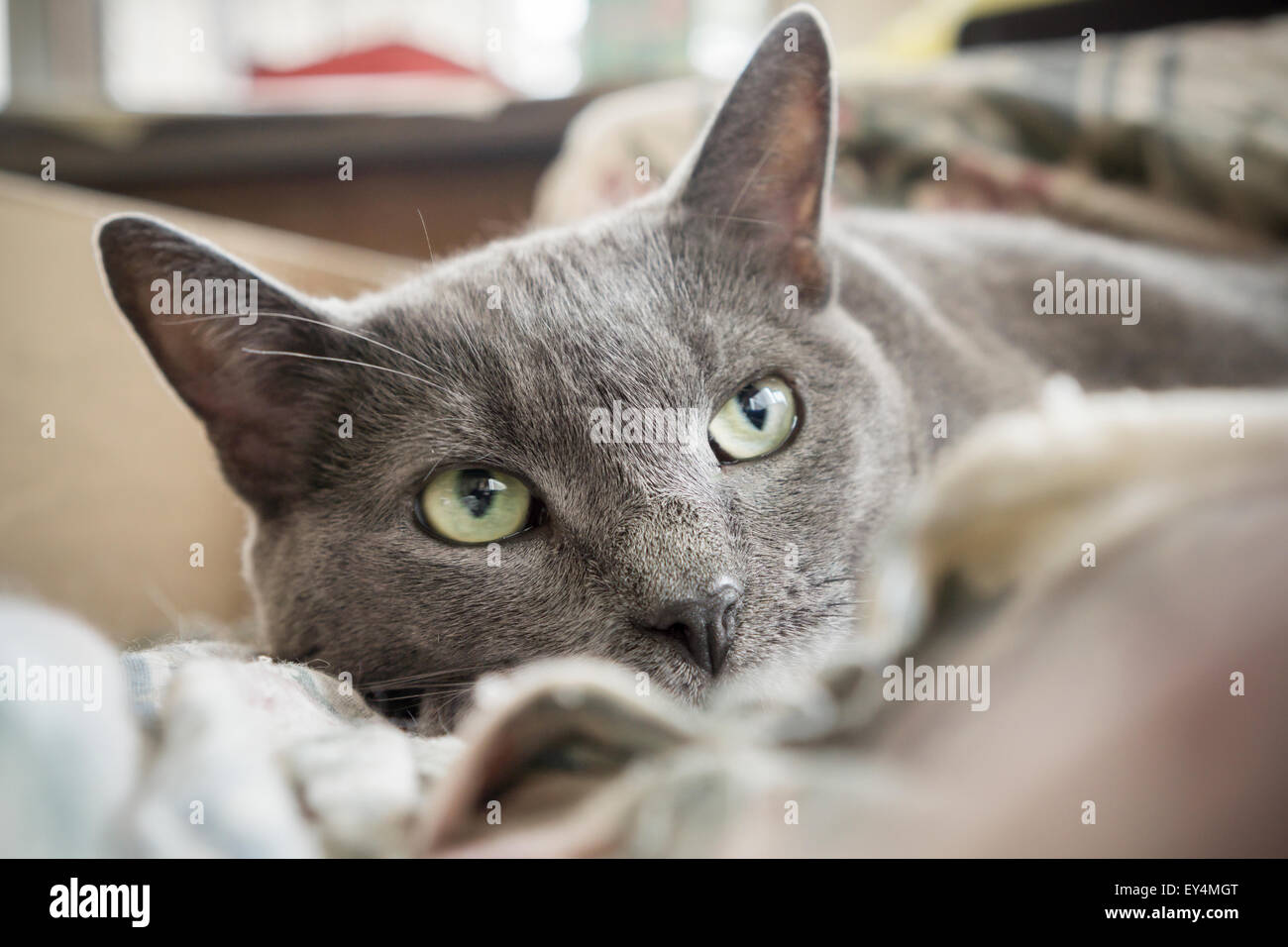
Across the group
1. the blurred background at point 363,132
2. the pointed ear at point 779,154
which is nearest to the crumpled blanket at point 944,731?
the pointed ear at point 779,154

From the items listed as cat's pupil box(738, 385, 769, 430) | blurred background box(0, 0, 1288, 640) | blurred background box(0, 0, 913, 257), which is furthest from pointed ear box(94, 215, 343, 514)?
blurred background box(0, 0, 913, 257)

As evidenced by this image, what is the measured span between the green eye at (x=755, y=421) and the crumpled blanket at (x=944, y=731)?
389mm

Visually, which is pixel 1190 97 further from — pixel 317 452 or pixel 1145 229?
pixel 317 452

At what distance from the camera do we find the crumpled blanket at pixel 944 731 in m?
0.41

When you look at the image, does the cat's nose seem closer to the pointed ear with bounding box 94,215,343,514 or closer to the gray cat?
the gray cat

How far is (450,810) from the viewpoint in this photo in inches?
19.0

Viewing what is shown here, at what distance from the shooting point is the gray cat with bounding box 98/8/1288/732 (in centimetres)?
80

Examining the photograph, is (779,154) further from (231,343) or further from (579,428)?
(231,343)

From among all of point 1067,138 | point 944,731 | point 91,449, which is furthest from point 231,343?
point 1067,138

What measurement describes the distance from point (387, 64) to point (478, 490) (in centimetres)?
363

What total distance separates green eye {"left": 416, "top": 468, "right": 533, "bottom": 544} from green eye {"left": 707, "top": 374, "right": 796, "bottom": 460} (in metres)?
0.20

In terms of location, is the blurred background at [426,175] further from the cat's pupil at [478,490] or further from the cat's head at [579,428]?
the cat's pupil at [478,490]

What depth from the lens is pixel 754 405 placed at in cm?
91

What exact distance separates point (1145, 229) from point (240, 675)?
193 cm
